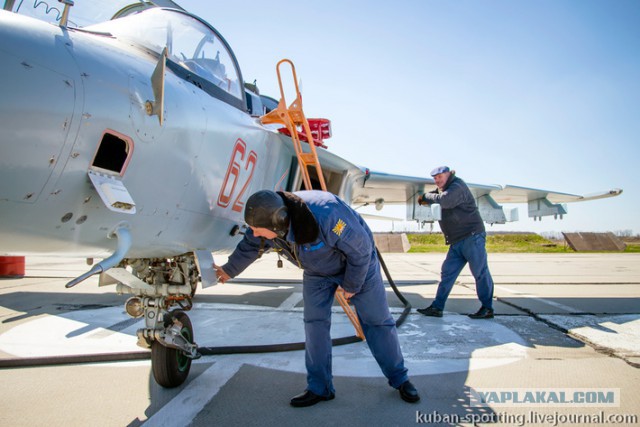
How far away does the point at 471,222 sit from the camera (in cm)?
478

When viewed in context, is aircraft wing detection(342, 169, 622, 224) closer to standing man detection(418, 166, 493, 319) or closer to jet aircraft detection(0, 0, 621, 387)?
standing man detection(418, 166, 493, 319)

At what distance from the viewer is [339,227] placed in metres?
2.31

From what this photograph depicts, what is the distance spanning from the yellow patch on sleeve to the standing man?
2.78 metres

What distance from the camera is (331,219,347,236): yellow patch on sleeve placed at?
2303mm

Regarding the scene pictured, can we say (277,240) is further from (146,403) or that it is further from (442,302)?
(442,302)

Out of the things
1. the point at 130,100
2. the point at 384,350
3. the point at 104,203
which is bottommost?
the point at 384,350

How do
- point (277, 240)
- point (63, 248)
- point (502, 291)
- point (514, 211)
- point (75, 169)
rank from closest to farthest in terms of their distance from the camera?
point (75, 169)
point (63, 248)
point (277, 240)
point (502, 291)
point (514, 211)

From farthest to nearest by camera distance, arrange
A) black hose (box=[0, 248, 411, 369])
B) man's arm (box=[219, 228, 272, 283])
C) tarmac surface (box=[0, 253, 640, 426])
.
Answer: black hose (box=[0, 248, 411, 369]) < man's arm (box=[219, 228, 272, 283]) < tarmac surface (box=[0, 253, 640, 426])

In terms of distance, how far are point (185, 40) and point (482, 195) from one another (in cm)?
778

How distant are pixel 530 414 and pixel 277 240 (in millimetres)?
1901

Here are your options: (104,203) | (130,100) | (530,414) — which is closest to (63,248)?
(104,203)

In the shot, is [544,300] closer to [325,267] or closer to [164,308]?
[325,267]

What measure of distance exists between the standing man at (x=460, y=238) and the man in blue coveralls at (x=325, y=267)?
2450 mm

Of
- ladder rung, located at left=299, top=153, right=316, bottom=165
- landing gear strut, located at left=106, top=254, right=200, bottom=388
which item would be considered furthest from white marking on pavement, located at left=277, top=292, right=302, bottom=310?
landing gear strut, located at left=106, top=254, right=200, bottom=388
